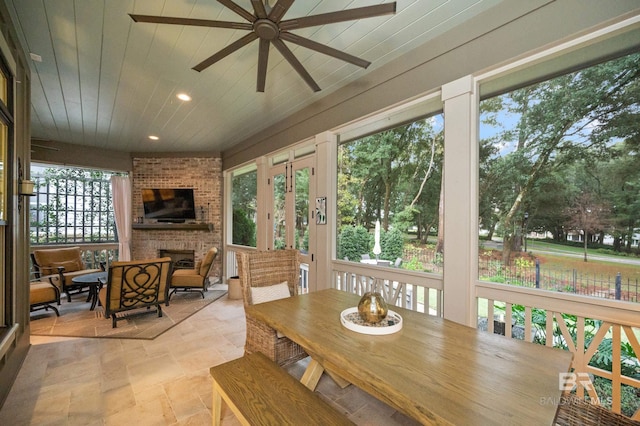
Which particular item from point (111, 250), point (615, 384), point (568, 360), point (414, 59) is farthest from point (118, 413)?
point (111, 250)

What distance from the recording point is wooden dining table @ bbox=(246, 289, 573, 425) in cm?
86

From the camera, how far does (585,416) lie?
1.07 meters

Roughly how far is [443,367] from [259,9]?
195cm

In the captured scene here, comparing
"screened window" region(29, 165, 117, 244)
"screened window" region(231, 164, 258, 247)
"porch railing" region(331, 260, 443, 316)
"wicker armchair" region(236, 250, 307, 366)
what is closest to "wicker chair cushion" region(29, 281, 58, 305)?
"screened window" region(29, 165, 117, 244)

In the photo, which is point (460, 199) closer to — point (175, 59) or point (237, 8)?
point (237, 8)

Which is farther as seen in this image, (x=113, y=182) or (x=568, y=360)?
(x=113, y=182)

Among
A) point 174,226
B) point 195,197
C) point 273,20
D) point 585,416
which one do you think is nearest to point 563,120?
point 585,416

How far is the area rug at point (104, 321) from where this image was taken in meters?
3.15

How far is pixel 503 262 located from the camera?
2.11m

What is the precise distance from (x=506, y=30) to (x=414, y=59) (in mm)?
721

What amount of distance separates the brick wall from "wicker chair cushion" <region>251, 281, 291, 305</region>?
416cm

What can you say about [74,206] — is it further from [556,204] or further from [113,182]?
[556,204]

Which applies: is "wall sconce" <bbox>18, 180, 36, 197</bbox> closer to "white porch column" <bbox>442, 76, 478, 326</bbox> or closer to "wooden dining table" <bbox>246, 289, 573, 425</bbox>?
"wooden dining table" <bbox>246, 289, 573, 425</bbox>

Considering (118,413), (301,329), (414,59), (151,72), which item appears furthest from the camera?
(151,72)
